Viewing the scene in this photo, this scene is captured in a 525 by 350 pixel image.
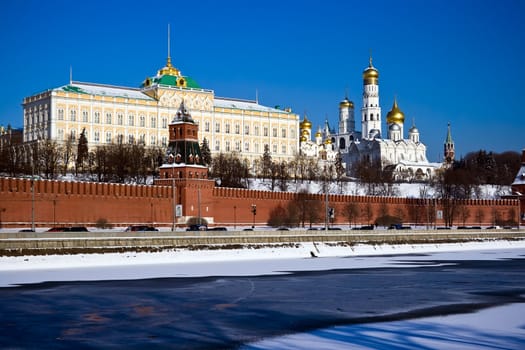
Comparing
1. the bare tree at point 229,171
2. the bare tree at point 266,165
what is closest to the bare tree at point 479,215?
the bare tree at point 229,171

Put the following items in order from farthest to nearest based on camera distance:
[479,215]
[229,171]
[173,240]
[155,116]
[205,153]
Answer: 1. [155,116]
2. [205,153]
3. [229,171]
4. [479,215]
5. [173,240]

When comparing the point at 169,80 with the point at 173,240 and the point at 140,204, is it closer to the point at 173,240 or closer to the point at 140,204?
the point at 140,204

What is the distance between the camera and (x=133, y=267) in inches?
1324

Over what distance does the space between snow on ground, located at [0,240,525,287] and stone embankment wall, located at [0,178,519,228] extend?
42.5 ft

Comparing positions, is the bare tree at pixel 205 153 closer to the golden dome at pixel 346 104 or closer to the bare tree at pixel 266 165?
the bare tree at pixel 266 165

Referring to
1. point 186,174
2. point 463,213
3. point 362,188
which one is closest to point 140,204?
point 186,174

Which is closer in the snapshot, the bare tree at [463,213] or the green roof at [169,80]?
the bare tree at [463,213]

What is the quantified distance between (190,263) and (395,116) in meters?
107

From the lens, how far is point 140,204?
58.1 meters

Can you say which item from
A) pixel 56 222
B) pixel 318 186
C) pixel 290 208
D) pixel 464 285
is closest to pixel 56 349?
pixel 464 285

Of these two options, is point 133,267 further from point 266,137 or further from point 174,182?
point 266,137

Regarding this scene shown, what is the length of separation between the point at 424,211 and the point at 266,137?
33172mm

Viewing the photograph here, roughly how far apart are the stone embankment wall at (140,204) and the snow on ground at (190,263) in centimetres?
1294

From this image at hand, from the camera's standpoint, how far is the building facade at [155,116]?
301 ft
